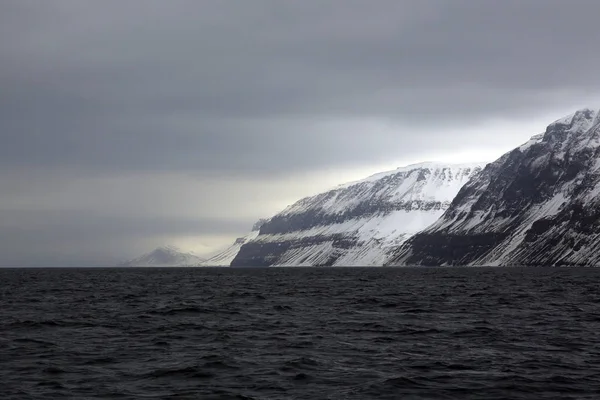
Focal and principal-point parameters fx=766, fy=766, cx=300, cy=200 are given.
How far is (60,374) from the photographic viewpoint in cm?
3653

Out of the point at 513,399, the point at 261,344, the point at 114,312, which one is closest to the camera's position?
the point at 513,399

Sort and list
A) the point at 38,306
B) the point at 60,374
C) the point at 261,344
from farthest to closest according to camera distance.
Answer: the point at 38,306, the point at 261,344, the point at 60,374

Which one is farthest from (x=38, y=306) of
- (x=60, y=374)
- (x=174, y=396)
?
(x=174, y=396)

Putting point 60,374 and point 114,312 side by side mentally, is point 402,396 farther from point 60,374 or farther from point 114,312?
point 114,312

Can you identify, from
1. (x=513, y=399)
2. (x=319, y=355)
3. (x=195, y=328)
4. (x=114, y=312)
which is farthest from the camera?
(x=114, y=312)

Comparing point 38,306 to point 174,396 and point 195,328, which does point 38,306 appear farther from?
point 174,396

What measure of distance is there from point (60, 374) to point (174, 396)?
7941 mm

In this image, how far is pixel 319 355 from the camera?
42406 millimetres

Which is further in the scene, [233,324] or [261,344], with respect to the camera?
[233,324]

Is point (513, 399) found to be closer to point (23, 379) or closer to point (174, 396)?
point (174, 396)

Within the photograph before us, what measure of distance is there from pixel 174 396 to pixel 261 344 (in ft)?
53.0

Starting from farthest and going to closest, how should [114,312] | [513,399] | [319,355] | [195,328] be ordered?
[114,312] < [195,328] < [319,355] < [513,399]

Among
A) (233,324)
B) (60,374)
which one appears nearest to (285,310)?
(233,324)

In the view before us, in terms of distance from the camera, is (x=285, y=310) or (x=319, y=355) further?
(x=285, y=310)
